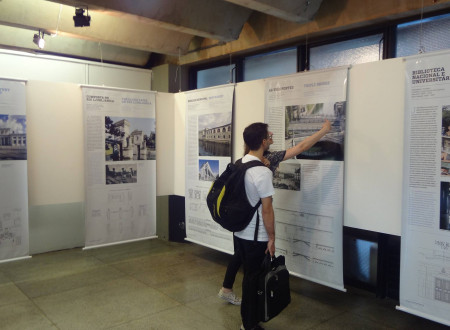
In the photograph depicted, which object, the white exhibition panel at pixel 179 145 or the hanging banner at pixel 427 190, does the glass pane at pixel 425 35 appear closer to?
the hanging banner at pixel 427 190

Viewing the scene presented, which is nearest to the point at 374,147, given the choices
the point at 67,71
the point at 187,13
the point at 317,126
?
the point at 317,126

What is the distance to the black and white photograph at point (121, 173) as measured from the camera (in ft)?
15.9

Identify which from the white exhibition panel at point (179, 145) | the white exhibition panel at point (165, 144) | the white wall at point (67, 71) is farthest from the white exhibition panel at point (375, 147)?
the white wall at point (67, 71)

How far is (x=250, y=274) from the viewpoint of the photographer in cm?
279

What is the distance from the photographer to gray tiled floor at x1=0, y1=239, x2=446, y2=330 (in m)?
3.09

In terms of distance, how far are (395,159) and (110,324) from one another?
2.65m

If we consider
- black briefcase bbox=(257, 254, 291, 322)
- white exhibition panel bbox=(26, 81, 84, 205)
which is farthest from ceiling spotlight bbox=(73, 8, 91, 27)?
black briefcase bbox=(257, 254, 291, 322)

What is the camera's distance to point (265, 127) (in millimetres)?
2938

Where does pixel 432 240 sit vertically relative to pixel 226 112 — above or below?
below

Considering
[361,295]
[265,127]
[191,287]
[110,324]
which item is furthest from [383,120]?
[110,324]

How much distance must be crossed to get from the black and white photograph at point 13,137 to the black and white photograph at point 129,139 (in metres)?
0.94

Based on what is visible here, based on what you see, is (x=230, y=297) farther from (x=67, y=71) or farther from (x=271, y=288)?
(x=67, y=71)

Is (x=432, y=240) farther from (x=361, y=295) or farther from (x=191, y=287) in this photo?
(x=191, y=287)

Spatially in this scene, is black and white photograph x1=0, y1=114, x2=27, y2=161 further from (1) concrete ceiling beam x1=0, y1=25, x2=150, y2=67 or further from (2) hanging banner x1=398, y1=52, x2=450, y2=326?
(2) hanging banner x1=398, y1=52, x2=450, y2=326
